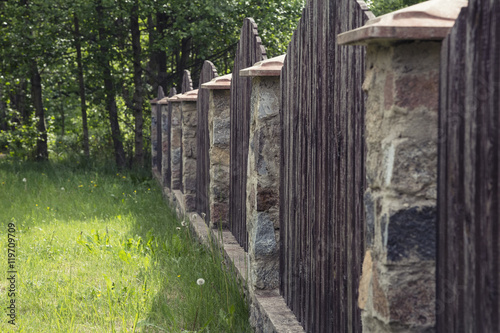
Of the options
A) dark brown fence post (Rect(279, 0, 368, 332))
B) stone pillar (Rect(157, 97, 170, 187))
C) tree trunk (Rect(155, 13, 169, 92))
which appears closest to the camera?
dark brown fence post (Rect(279, 0, 368, 332))

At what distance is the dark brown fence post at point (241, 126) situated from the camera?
462 cm

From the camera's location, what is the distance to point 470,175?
151 cm

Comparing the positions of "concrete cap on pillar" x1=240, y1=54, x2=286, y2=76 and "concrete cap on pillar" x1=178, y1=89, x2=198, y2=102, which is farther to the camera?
"concrete cap on pillar" x1=178, y1=89, x2=198, y2=102

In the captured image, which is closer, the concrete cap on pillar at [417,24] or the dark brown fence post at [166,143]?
the concrete cap on pillar at [417,24]

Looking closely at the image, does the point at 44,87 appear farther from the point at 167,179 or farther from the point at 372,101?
the point at 372,101

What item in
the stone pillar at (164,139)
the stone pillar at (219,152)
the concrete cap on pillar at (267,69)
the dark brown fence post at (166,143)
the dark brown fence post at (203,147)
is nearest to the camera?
the concrete cap on pillar at (267,69)

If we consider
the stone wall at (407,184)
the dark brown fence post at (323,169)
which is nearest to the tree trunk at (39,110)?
the dark brown fence post at (323,169)

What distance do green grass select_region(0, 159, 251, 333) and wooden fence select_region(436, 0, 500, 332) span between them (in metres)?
2.18

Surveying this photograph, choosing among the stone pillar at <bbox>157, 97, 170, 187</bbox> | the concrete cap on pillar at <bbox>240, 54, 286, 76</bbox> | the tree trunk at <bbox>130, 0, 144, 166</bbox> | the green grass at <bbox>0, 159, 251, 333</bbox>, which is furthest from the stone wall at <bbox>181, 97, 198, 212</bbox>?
the tree trunk at <bbox>130, 0, 144, 166</bbox>

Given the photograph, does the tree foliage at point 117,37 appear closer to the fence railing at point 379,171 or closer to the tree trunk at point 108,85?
the tree trunk at point 108,85

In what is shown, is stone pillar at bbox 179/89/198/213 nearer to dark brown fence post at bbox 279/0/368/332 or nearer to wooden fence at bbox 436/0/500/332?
dark brown fence post at bbox 279/0/368/332

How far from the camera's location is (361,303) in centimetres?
194

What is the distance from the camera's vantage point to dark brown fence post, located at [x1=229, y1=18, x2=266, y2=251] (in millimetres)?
4617

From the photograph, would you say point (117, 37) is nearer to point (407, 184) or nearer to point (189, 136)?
point (189, 136)
